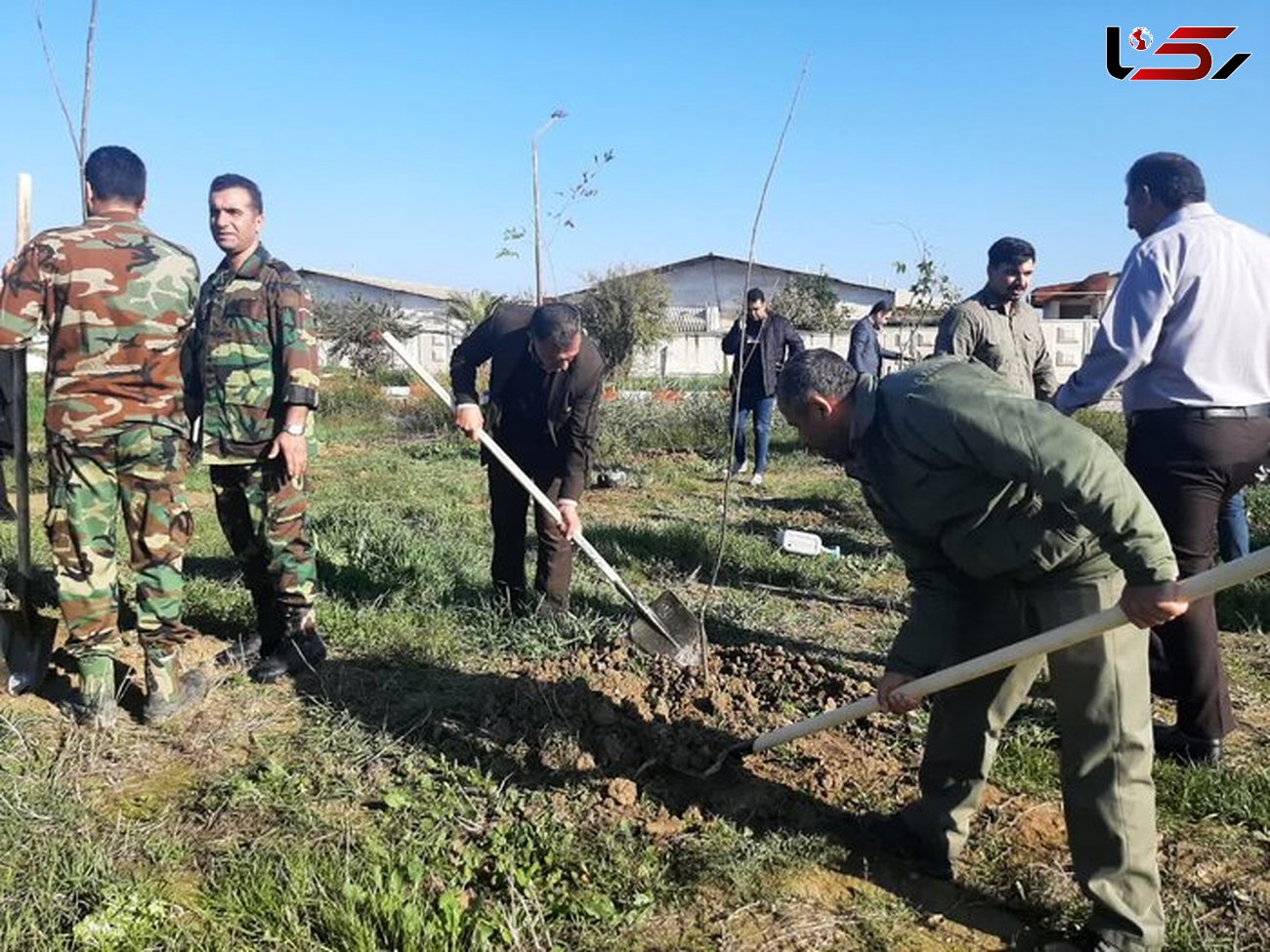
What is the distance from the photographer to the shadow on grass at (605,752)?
2789 mm

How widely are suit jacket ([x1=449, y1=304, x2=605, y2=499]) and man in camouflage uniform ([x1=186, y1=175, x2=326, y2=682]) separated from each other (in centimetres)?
82

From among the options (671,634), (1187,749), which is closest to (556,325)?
(671,634)

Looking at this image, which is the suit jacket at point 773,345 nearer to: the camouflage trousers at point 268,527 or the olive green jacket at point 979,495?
the camouflage trousers at point 268,527

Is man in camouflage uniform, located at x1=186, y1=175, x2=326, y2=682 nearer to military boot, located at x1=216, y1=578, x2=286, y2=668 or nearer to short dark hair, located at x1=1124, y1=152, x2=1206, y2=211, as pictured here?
military boot, located at x1=216, y1=578, x2=286, y2=668

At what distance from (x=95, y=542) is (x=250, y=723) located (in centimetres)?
83

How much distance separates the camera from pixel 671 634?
409cm

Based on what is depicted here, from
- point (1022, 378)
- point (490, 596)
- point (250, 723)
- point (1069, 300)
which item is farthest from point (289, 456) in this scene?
point (1069, 300)

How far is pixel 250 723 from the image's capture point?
358cm

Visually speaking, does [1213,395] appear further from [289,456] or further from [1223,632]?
[289,456]

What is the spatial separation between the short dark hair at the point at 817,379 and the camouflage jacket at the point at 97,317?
2287mm

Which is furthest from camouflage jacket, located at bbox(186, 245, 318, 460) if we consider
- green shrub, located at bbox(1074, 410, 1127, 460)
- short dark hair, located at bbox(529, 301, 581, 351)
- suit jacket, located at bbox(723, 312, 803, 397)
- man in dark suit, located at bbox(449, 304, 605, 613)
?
green shrub, located at bbox(1074, 410, 1127, 460)

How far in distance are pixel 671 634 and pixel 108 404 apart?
7.38ft

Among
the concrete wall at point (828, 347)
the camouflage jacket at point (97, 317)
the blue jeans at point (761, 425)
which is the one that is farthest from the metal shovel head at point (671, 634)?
the concrete wall at point (828, 347)

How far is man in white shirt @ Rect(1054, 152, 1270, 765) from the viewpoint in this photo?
124 inches
